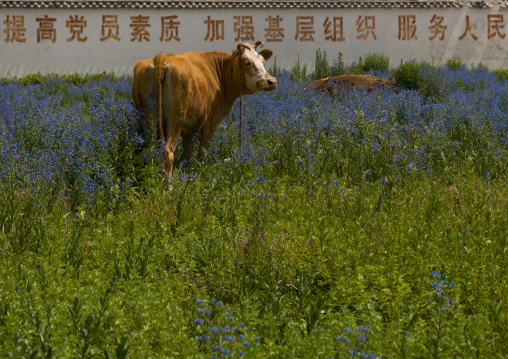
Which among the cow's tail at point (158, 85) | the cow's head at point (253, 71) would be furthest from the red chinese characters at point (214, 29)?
the cow's tail at point (158, 85)

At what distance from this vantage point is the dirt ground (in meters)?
11.8

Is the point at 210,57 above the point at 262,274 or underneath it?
above

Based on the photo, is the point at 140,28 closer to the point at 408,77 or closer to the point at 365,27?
the point at 365,27

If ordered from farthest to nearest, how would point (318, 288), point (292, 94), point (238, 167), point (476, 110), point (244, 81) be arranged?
point (292, 94), point (476, 110), point (244, 81), point (238, 167), point (318, 288)

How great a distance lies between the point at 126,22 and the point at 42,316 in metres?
20.5

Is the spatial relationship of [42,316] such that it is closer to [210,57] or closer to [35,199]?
[35,199]

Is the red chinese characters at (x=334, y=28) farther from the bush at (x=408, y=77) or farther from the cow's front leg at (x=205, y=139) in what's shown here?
the cow's front leg at (x=205, y=139)

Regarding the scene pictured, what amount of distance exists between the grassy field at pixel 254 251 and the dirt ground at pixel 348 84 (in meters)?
4.84

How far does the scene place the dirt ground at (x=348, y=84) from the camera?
1184 centimetres

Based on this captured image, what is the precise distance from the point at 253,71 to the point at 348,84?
223 inches

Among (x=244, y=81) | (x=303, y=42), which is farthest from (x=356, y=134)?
(x=303, y=42)

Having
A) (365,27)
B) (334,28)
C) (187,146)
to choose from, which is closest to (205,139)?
(187,146)

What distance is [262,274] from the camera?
155 inches

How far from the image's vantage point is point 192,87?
6113 mm
